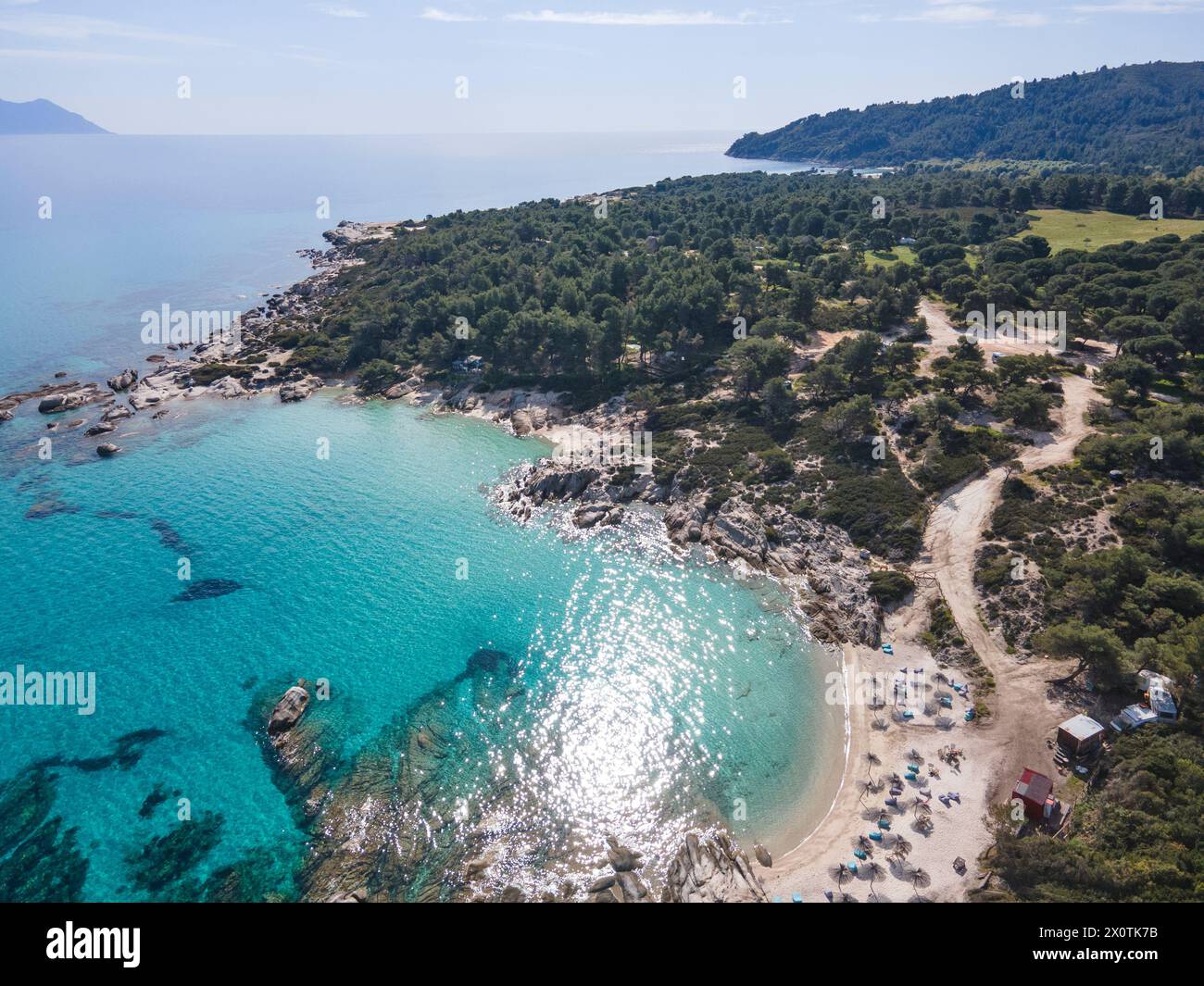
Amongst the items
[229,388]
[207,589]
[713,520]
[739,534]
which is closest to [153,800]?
[207,589]

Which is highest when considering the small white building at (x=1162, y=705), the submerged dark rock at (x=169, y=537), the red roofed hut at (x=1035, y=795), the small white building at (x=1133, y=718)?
the submerged dark rock at (x=169, y=537)

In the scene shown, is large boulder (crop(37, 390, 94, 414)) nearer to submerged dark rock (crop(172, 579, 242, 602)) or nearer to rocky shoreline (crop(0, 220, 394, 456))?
rocky shoreline (crop(0, 220, 394, 456))

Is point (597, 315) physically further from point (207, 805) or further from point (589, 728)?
point (207, 805)

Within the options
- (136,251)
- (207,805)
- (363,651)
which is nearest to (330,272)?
(136,251)

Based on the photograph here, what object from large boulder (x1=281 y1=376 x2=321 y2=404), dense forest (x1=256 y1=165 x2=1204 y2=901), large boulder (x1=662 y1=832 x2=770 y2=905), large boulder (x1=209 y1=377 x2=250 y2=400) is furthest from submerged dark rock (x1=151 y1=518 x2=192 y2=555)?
large boulder (x1=662 y1=832 x2=770 y2=905)

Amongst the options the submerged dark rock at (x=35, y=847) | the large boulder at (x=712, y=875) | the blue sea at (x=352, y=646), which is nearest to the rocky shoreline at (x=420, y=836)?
the large boulder at (x=712, y=875)

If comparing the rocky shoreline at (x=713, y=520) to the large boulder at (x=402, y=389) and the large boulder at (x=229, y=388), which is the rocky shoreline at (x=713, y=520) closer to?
the large boulder at (x=402, y=389)
